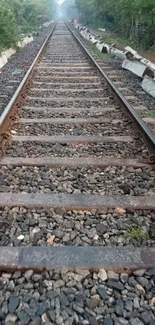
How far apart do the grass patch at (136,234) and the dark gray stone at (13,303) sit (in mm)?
847

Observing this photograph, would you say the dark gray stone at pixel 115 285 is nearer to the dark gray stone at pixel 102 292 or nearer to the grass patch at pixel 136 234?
the dark gray stone at pixel 102 292

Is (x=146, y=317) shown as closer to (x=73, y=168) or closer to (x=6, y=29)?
(x=73, y=168)

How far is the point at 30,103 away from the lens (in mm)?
5535

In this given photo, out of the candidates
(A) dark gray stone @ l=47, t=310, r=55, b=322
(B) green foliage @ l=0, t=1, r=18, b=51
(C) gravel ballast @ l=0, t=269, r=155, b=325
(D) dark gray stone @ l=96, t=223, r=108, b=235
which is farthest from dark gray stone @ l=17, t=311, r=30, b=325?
(B) green foliage @ l=0, t=1, r=18, b=51

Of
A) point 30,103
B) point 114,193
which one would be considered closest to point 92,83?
point 30,103

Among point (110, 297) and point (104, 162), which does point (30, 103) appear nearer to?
point (104, 162)

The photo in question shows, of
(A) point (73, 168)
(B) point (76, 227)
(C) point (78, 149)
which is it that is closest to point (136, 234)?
(B) point (76, 227)

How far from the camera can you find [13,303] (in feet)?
6.00

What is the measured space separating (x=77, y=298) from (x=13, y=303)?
0.33 m

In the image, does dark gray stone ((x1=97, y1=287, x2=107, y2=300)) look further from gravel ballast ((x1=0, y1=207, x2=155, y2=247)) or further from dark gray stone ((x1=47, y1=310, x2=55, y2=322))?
gravel ballast ((x1=0, y1=207, x2=155, y2=247))

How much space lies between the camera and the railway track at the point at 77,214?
6.21 feet

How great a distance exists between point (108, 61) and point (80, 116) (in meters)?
6.03

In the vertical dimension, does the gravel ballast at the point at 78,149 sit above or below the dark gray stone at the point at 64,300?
below

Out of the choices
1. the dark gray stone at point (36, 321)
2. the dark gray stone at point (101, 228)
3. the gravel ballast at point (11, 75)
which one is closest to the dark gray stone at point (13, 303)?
the dark gray stone at point (36, 321)
